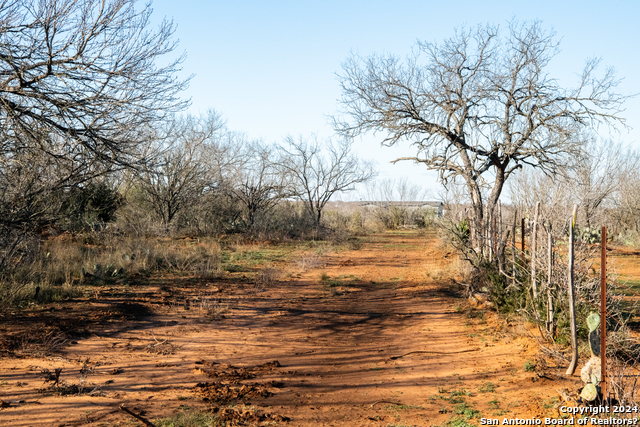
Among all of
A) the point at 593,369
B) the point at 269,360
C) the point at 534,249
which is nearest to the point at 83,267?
the point at 269,360

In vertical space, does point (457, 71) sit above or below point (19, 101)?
above

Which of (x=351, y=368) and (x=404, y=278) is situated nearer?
(x=351, y=368)

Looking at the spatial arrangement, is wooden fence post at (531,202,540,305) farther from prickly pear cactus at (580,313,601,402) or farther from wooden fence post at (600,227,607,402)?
wooden fence post at (600,227,607,402)

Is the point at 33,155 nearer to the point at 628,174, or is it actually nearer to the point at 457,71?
the point at 457,71

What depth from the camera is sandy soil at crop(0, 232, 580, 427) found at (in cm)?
509

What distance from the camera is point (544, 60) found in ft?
37.9

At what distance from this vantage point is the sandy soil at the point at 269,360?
5.09 meters

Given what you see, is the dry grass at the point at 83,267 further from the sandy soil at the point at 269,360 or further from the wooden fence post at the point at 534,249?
the wooden fence post at the point at 534,249

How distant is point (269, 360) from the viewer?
6.99 meters

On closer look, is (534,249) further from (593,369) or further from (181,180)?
(181,180)

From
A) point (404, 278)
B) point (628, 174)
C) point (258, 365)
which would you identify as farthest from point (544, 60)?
point (628, 174)

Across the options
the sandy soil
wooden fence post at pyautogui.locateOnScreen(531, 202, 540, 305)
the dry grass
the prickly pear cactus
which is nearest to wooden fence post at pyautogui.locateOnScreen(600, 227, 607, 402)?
the prickly pear cactus

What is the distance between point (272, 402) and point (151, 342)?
3178 mm

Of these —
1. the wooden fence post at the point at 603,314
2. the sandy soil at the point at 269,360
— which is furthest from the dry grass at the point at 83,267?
the wooden fence post at the point at 603,314
